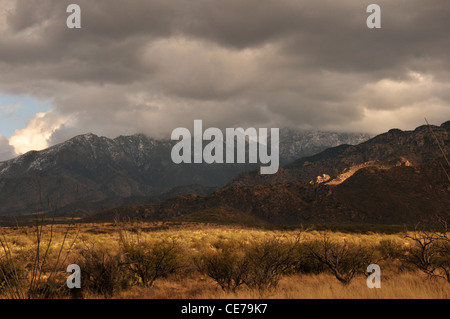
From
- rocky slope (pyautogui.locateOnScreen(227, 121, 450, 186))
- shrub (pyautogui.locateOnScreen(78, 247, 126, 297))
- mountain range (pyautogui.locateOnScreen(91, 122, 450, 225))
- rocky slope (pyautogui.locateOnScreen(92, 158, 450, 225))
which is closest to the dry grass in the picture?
shrub (pyautogui.locateOnScreen(78, 247, 126, 297))

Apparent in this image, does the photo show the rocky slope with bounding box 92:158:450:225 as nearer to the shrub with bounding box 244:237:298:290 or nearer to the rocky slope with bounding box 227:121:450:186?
the rocky slope with bounding box 227:121:450:186

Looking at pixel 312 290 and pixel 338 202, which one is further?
pixel 338 202

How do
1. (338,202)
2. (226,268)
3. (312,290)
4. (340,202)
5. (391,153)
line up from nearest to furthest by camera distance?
(312,290), (226,268), (340,202), (338,202), (391,153)

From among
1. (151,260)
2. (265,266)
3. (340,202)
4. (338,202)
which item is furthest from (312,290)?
(338,202)

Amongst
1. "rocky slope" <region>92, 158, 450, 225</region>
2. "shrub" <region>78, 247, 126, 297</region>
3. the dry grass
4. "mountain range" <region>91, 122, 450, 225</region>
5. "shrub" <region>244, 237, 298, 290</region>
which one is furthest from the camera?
"rocky slope" <region>92, 158, 450, 225</region>

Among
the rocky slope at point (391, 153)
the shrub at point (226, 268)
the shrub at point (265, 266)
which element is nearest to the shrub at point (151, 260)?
the shrub at point (226, 268)

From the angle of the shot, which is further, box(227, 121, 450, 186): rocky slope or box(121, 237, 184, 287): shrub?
box(227, 121, 450, 186): rocky slope

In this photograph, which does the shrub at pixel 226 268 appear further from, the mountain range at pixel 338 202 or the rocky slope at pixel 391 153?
the rocky slope at pixel 391 153

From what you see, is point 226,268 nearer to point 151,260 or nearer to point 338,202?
point 151,260

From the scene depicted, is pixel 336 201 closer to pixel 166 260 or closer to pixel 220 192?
pixel 220 192

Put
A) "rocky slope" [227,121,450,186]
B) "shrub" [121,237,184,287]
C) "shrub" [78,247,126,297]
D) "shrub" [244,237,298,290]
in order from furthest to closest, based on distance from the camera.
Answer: "rocky slope" [227,121,450,186]
"shrub" [121,237,184,287]
"shrub" [78,247,126,297]
"shrub" [244,237,298,290]
